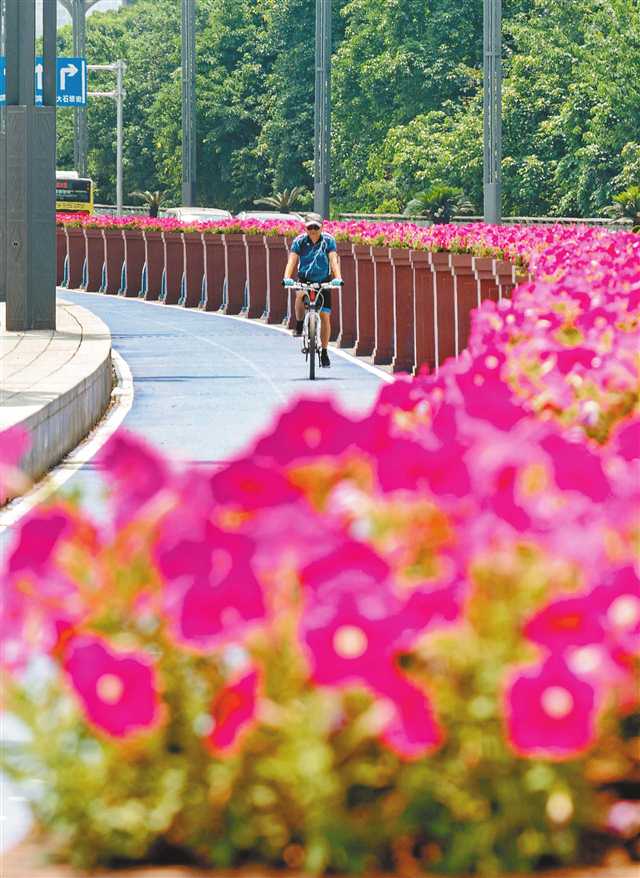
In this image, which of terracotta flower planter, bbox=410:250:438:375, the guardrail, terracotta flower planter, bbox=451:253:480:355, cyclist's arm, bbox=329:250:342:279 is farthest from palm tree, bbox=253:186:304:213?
terracotta flower planter, bbox=451:253:480:355

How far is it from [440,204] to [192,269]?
37572 millimetres

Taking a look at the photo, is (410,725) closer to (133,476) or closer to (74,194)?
(133,476)

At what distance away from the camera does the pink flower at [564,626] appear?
3.33 m

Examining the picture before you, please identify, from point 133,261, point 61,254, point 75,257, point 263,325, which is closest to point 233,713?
point 263,325

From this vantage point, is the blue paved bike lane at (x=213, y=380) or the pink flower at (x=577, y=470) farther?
the blue paved bike lane at (x=213, y=380)

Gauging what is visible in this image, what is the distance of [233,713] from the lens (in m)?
3.28

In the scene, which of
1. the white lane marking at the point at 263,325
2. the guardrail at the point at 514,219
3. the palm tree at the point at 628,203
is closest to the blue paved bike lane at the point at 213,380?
the white lane marking at the point at 263,325

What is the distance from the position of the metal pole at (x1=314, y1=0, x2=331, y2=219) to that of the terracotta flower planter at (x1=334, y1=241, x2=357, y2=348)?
27035 millimetres

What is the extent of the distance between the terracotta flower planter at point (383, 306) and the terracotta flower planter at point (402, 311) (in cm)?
41

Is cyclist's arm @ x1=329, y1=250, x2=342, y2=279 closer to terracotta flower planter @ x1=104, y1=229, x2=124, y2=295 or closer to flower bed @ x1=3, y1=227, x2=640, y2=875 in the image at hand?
flower bed @ x1=3, y1=227, x2=640, y2=875

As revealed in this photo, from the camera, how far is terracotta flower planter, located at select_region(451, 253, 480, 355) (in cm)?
2309

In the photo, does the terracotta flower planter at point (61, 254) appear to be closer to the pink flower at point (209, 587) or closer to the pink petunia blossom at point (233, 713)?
the pink flower at point (209, 587)

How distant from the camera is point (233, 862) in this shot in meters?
3.32

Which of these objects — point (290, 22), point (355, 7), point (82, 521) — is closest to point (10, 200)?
point (82, 521)
